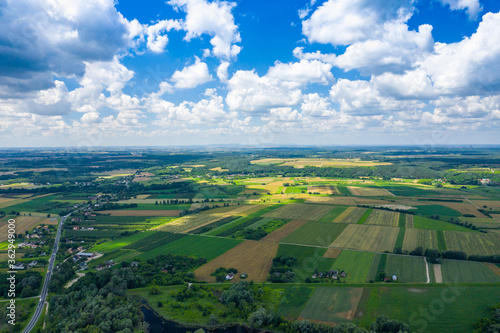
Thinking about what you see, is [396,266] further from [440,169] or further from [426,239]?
[440,169]

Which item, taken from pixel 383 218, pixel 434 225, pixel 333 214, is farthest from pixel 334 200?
pixel 434 225

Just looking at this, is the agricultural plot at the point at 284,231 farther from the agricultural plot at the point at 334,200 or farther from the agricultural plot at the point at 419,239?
the agricultural plot at the point at 334,200

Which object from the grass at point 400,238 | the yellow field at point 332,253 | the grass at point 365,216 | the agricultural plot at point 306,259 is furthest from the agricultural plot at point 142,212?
the grass at point 400,238

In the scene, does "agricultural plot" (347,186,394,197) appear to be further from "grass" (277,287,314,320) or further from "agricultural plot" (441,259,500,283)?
"grass" (277,287,314,320)

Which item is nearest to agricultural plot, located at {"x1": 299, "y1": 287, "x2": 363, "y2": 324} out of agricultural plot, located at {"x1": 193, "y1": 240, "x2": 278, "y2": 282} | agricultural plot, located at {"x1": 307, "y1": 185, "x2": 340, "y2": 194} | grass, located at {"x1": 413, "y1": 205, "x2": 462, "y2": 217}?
agricultural plot, located at {"x1": 193, "y1": 240, "x2": 278, "y2": 282}

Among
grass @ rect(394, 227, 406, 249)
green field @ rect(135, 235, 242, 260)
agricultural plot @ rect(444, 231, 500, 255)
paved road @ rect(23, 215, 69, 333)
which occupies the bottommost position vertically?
paved road @ rect(23, 215, 69, 333)

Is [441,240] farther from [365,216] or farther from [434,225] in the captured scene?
[365,216]
